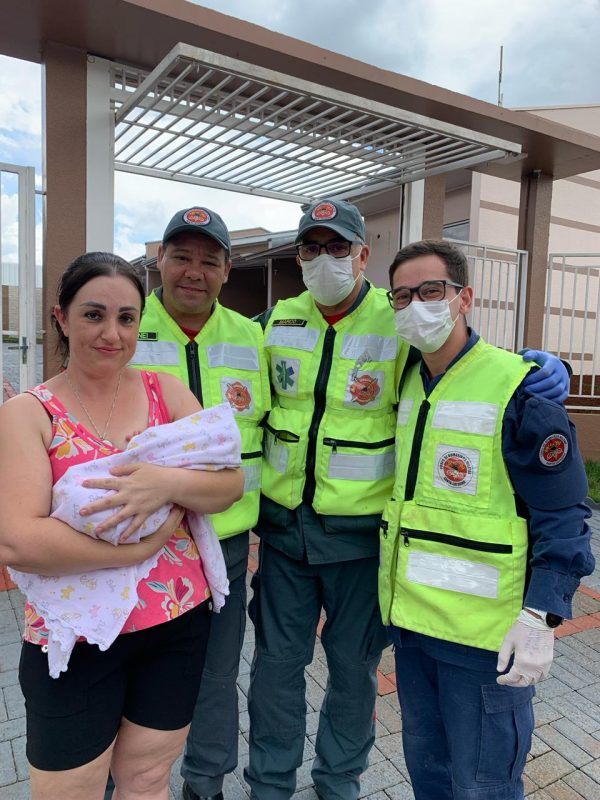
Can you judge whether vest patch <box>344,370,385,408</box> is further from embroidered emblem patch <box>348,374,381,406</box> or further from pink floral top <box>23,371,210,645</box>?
pink floral top <box>23,371,210,645</box>

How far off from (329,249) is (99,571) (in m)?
1.33

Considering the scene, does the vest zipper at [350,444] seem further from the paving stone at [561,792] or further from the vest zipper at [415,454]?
the paving stone at [561,792]

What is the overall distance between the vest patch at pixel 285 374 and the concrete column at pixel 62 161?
2552mm

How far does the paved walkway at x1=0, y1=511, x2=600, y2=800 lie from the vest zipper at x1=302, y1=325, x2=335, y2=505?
124cm

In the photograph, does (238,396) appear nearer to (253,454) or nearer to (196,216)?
(253,454)

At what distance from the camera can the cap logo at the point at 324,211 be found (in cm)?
199

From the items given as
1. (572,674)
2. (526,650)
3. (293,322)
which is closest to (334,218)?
(293,322)

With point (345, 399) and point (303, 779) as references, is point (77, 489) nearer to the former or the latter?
point (345, 399)

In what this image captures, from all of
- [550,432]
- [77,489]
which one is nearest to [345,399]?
[550,432]

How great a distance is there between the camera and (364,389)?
1.97 meters

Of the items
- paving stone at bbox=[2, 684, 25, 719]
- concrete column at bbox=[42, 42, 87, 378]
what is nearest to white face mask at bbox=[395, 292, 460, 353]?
paving stone at bbox=[2, 684, 25, 719]

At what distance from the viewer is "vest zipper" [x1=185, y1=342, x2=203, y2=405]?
1.97 metres

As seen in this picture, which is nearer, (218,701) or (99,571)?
(99,571)

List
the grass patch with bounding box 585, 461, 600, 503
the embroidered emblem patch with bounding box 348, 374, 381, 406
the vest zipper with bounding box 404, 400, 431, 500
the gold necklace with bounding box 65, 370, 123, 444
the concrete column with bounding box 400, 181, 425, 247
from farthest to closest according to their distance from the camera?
the grass patch with bounding box 585, 461, 600, 503 < the concrete column with bounding box 400, 181, 425, 247 < the embroidered emblem patch with bounding box 348, 374, 381, 406 < the vest zipper with bounding box 404, 400, 431, 500 < the gold necklace with bounding box 65, 370, 123, 444
